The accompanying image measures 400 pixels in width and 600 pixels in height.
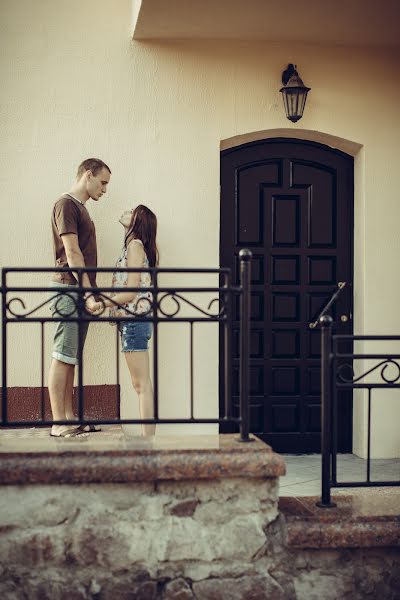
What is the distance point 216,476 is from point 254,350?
2.73 meters

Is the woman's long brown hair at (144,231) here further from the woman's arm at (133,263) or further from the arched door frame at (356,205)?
the arched door frame at (356,205)

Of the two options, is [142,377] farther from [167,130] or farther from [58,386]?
[167,130]

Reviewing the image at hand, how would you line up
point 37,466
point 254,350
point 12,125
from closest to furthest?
1. point 37,466
2. point 12,125
3. point 254,350

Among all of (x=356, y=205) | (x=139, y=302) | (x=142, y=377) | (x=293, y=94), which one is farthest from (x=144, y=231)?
(x=356, y=205)

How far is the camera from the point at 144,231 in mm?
5156

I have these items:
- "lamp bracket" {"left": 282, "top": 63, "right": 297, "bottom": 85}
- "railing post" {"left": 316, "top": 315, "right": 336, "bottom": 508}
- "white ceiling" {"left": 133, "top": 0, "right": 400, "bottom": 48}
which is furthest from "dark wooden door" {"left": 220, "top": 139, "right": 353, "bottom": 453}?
"railing post" {"left": 316, "top": 315, "right": 336, "bottom": 508}

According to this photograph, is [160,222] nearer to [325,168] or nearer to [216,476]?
[325,168]

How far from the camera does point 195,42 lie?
601 cm

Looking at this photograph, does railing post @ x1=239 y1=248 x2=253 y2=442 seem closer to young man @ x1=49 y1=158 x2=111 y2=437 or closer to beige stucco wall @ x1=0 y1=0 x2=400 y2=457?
young man @ x1=49 y1=158 x2=111 y2=437

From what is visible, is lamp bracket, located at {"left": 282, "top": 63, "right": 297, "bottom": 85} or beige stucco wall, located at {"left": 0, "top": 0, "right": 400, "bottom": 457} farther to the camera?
lamp bracket, located at {"left": 282, "top": 63, "right": 297, "bottom": 85}

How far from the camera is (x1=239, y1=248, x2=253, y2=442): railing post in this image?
3.80 metres

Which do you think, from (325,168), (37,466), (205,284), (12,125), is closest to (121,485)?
(37,466)

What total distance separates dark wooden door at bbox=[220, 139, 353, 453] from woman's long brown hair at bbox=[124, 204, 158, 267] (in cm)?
119

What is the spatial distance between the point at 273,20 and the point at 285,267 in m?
1.93
